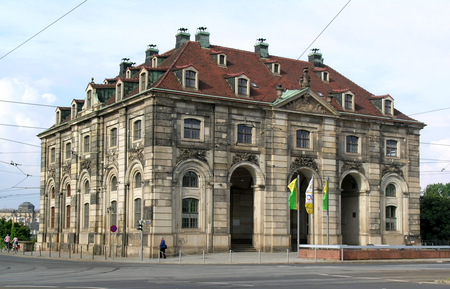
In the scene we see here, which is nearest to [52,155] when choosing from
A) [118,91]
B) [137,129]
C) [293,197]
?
[118,91]

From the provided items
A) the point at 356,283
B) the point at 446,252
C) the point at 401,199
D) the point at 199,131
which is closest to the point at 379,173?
the point at 401,199

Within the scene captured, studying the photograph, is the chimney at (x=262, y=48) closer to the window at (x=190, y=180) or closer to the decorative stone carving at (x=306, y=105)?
the decorative stone carving at (x=306, y=105)

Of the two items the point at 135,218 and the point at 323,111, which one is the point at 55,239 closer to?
the point at 135,218

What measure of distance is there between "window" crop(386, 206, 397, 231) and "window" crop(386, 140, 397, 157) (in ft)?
16.0

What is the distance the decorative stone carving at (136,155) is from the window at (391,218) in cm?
2383

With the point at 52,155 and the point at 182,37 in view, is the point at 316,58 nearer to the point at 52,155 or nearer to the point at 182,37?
the point at 182,37

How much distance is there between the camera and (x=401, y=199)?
59.4 meters

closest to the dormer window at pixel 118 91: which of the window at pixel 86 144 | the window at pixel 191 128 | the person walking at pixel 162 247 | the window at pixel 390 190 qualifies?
the window at pixel 86 144

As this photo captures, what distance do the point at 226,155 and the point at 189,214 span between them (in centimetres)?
545

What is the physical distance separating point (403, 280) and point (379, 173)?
33.4 m

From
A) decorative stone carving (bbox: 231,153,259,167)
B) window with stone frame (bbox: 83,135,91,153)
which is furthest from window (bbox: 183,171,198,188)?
window with stone frame (bbox: 83,135,91,153)

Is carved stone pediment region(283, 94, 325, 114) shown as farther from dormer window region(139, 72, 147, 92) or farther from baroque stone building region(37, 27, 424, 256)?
dormer window region(139, 72, 147, 92)

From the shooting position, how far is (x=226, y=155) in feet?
165

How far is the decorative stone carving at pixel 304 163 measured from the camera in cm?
5362
